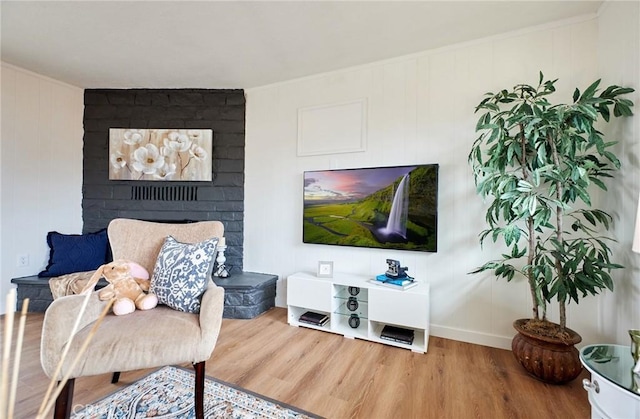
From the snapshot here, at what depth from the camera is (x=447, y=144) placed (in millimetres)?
2236

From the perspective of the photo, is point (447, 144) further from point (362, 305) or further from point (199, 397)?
point (199, 397)

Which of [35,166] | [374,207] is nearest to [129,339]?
[374,207]

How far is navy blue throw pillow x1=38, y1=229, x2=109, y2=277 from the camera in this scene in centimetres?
273

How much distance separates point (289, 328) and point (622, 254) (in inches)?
88.2

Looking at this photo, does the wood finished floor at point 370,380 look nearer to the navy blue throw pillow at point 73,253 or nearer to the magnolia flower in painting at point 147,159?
the navy blue throw pillow at point 73,253

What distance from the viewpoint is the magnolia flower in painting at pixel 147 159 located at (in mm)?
3025

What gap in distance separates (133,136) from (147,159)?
292 mm

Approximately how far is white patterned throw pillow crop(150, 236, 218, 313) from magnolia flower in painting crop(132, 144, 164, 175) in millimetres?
1741

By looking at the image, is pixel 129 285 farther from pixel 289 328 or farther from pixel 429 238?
pixel 429 238

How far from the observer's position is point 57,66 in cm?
264

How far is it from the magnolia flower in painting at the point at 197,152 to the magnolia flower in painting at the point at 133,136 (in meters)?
0.56

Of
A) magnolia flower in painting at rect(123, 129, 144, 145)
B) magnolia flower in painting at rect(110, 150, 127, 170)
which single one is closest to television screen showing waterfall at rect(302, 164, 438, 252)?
magnolia flower in painting at rect(123, 129, 144, 145)

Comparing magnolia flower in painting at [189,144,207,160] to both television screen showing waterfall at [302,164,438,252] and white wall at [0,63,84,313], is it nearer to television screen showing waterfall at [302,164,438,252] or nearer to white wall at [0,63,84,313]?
television screen showing waterfall at [302,164,438,252]

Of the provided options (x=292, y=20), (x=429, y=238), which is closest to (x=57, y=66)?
(x=292, y=20)
